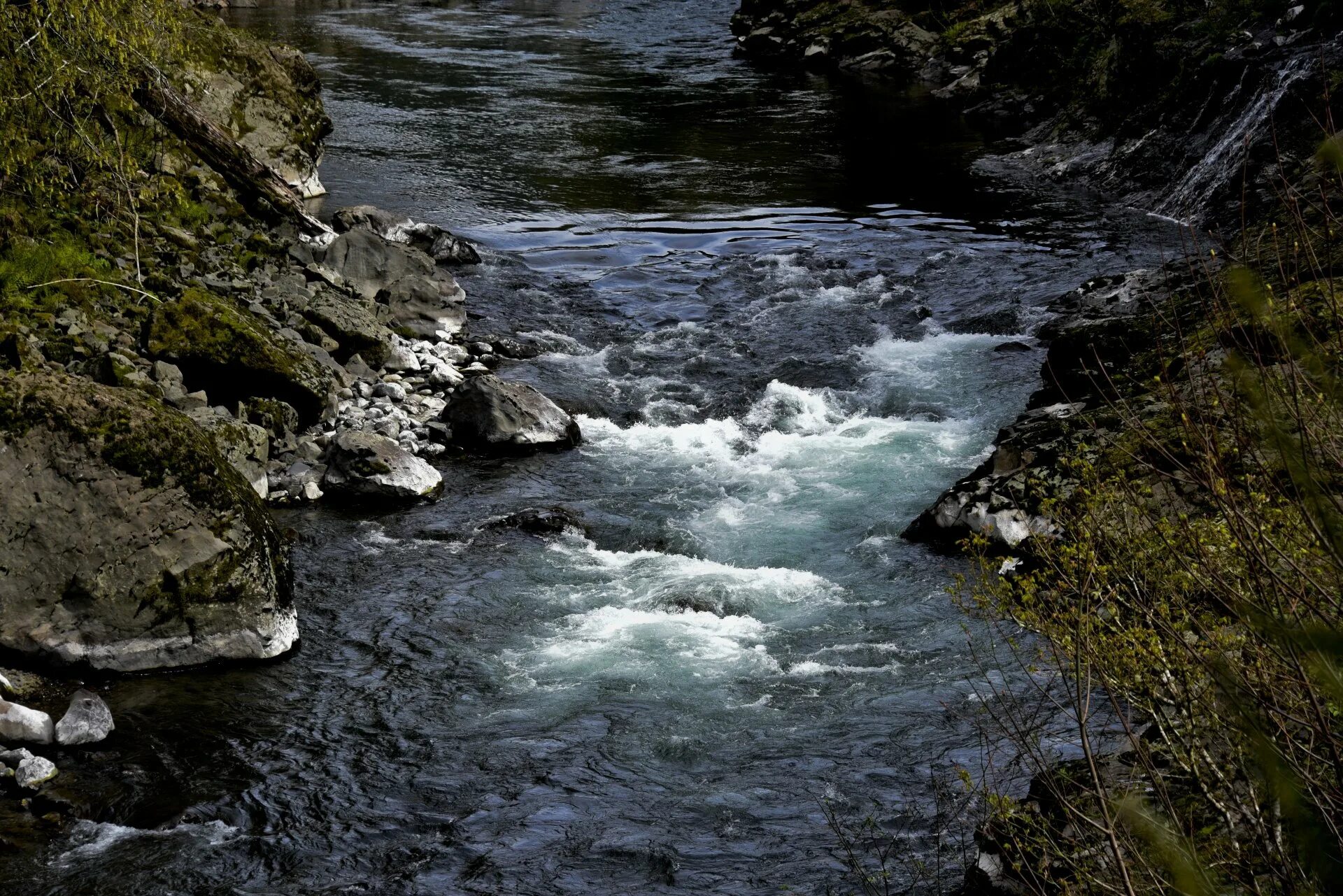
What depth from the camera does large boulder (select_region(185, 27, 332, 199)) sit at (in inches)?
915

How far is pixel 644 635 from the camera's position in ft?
35.5

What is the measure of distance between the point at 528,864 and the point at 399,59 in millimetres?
37846

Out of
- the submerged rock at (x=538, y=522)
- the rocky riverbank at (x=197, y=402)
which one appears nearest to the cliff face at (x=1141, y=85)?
the submerged rock at (x=538, y=522)

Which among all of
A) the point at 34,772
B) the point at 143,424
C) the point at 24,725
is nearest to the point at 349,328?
the point at 143,424

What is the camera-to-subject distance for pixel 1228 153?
2284 cm

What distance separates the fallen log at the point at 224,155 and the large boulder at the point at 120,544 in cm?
802

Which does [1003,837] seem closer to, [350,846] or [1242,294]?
[350,846]

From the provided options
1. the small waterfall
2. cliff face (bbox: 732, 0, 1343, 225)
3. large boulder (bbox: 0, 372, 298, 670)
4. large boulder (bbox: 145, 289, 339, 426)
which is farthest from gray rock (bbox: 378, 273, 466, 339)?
the small waterfall

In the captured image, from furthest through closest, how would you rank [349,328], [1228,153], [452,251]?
[1228,153] → [452,251] → [349,328]

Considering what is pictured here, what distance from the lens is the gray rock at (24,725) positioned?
8.53 metres

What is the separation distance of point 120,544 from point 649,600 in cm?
454

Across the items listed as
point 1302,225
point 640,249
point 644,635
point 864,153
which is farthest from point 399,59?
point 1302,225

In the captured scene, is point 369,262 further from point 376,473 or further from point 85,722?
point 85,722

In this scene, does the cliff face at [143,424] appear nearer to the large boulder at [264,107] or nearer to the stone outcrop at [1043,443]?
the large boulder at [264,107]
